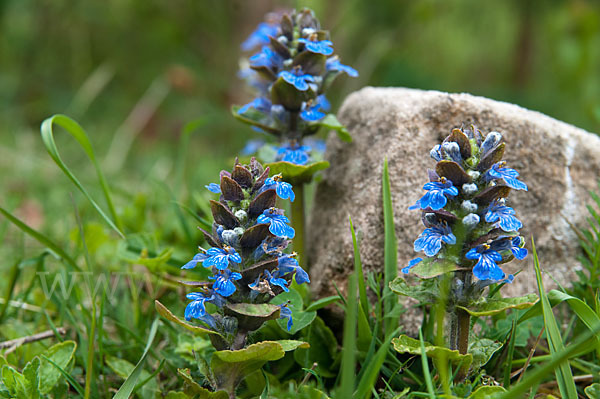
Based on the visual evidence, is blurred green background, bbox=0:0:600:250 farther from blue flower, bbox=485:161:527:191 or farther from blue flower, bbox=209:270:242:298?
blue flower, bbox=485:161:527:191

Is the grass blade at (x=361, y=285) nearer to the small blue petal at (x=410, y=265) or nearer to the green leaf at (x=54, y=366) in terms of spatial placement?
the small blue petal at (x=410, y=265)

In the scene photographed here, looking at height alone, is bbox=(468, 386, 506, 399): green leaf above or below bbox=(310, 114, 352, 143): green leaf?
below

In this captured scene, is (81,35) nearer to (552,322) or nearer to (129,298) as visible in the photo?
(129,298)

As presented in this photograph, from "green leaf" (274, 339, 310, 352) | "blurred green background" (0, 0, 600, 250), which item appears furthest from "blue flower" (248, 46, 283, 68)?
"blurred green background" (0, 0, 600, 250)

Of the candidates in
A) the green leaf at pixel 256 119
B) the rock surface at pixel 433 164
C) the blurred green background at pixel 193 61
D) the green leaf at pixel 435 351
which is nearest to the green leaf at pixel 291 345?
the green leaf at pixel 435 351

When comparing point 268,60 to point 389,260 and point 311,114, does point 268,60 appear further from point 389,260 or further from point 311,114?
point 389,260

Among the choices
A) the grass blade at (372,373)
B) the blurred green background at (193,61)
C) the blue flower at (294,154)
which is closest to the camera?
the grass blade at (372,373)
